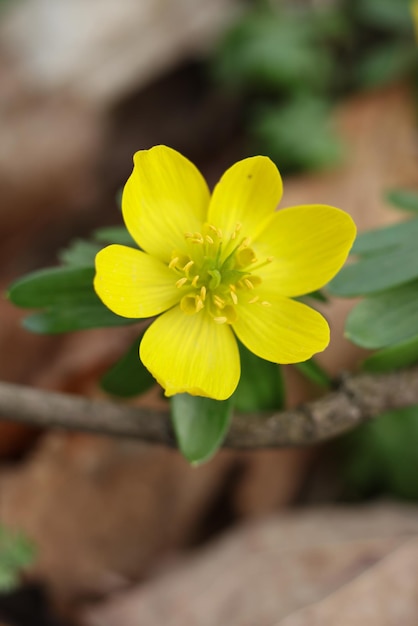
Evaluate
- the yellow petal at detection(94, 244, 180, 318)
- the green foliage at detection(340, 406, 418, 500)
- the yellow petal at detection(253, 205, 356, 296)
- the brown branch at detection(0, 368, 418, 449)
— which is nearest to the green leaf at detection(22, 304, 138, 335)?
the yellow petal at detection(94, 244, 180, 318)

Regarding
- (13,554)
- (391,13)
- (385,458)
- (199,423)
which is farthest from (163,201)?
(391,13)

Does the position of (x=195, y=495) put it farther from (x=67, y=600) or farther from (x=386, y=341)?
(x=386, y=341)

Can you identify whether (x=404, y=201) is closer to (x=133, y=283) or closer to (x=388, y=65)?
(x=133, y=283)

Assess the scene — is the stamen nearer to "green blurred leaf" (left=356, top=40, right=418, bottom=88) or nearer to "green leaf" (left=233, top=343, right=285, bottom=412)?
"green leaf" (left=233, top=343, right=285, bottom=412)

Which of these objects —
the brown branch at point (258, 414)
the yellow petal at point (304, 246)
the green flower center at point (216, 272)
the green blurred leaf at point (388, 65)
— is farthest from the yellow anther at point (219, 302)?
the green blurred leaf at point (388, 65)

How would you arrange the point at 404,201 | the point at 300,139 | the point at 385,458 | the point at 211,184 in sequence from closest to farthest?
1. the point at 404,201
2. the point at 385,458
3. the point at 300,139
4. the point at 211,184

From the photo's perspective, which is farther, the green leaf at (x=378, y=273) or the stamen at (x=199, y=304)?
the green leaf at (x=378, y=273)

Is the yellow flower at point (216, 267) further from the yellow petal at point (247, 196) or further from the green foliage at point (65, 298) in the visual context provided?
Result: the green foliage at point (65, 298)
